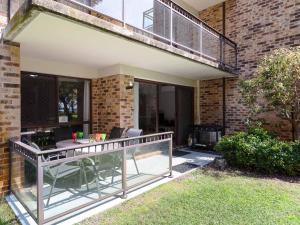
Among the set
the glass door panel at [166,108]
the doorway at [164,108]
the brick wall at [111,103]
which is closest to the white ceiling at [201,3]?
the doorway at [164,108]

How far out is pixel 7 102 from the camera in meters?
3.96

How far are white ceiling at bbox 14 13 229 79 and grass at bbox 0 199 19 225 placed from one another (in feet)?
9.11

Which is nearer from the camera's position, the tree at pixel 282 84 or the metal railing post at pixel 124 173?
the metal railing post at pixel 124 173

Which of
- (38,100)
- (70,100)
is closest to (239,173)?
(70,100)

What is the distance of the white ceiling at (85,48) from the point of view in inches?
139

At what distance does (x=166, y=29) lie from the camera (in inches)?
234

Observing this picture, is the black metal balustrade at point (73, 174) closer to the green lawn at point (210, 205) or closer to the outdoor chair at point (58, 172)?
the outdoor chair at point (58, 172)

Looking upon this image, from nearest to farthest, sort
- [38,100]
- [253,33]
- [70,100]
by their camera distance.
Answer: [38,100] → [70,100] → [253,33]

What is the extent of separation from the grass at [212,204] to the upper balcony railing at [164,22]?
320 cm

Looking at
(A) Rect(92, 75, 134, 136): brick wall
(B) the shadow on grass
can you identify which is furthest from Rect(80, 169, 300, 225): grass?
(A) Rect(92, 75, 134, 136): brick wall

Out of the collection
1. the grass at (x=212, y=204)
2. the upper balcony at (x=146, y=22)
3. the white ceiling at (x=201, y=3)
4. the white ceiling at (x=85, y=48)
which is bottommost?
the grass at (x=212, y=204)

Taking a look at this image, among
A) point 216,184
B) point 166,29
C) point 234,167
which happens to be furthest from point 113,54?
point 234,167

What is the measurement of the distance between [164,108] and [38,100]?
419cm

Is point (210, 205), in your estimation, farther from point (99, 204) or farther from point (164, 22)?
point (164, 22)
